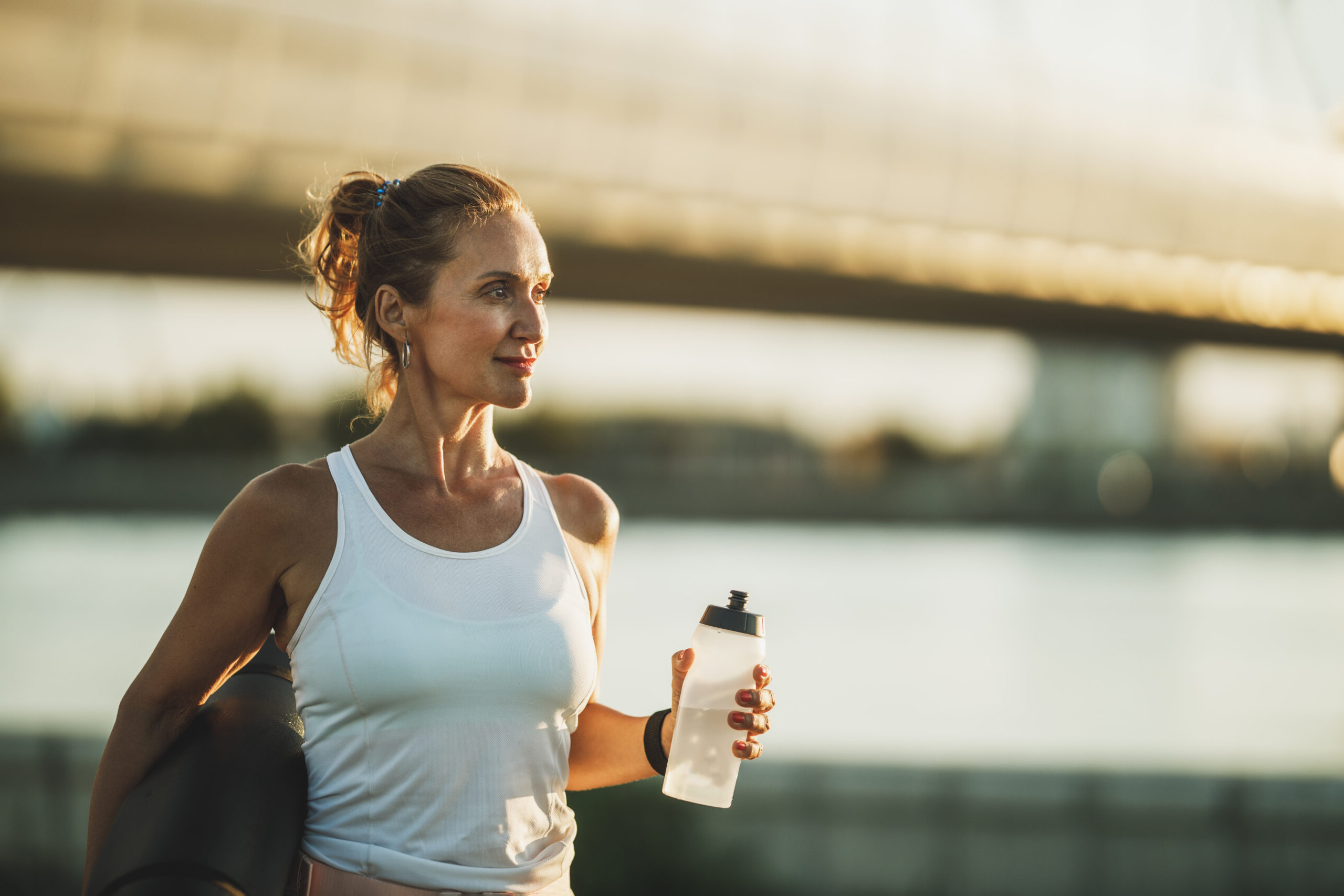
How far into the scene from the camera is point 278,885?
4.92ft

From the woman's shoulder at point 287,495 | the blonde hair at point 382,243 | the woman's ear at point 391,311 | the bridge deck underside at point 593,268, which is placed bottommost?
the woman's shoulder at point 287,495

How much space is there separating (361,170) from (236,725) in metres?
0.85

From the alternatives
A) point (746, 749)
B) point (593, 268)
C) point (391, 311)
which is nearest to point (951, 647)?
point (593, 268)

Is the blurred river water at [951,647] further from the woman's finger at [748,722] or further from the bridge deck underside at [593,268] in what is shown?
the bridge deck underside at [593,268]

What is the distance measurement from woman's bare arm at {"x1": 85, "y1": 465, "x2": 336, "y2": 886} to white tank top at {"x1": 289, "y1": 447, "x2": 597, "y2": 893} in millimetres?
56

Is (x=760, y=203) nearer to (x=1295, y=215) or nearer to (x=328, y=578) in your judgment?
(x=1295, y=215)

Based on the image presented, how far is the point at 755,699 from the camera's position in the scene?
1.69 meters

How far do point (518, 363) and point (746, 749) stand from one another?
0.63m

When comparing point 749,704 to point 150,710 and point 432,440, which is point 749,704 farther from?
point 150,710

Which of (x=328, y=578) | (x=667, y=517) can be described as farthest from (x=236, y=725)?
(x=667, y=517)

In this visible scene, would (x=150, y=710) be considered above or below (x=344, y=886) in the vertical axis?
above

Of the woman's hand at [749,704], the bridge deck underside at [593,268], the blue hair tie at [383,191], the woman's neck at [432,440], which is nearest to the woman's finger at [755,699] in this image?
the woman's hand at [749,704]

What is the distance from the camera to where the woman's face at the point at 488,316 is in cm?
169

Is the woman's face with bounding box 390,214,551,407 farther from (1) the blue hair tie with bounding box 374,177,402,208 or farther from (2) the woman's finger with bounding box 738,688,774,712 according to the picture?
(2) the woman's finger with bounding box 738,688,774,712
